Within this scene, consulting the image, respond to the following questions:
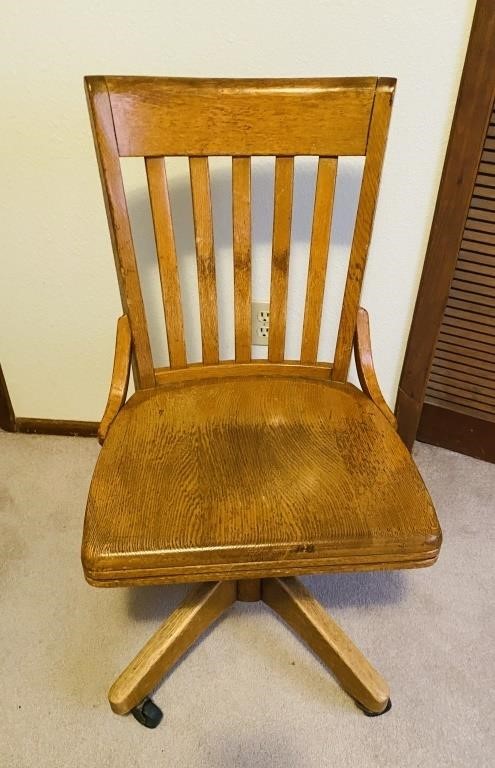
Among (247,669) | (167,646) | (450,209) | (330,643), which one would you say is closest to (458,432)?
(450,209)

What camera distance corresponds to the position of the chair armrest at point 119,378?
99 cm

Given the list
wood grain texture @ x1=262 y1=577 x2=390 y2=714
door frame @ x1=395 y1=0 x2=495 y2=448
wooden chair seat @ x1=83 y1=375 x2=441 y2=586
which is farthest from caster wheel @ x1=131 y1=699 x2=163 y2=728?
door frame @ x1=395 y1=0 x2=495 y2=448

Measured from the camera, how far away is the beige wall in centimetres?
108

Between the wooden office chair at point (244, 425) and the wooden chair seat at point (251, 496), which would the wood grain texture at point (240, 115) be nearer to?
the wooden office chair at point (244, 425)

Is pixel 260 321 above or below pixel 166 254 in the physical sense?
below

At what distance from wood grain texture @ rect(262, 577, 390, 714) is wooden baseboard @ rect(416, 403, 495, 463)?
0.69m

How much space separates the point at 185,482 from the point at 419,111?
0.88 meters

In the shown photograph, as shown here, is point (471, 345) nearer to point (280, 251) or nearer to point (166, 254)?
point (280, 251)

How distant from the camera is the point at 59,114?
1.19m

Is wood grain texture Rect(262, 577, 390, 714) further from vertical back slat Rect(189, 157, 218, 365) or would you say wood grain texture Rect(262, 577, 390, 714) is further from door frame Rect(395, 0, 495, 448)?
door frame Rect(395, 0, 495, 448)

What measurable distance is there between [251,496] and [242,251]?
0.46 m

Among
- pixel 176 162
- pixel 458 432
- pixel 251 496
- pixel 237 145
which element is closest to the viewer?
pixel 251 496

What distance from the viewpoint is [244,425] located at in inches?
39.8

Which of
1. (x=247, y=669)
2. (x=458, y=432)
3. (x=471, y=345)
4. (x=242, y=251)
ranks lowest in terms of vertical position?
(x=247, y=669)
